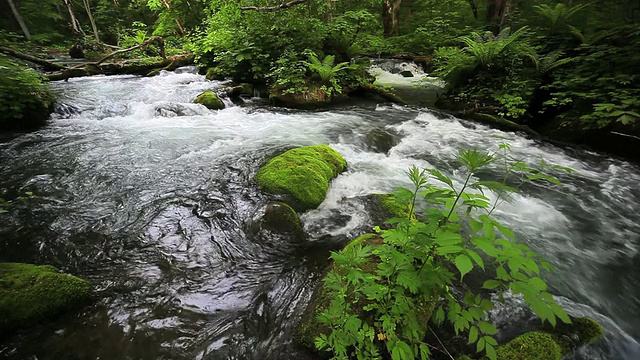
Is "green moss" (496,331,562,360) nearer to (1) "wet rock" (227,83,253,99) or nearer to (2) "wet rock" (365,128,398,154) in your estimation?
(2) "wet rock" (365,128,398,154)

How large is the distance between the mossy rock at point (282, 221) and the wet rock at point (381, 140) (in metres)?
3.13

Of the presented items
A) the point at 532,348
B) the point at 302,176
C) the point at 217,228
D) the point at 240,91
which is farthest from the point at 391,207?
the point at 240,91

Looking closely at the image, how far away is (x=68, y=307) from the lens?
7.96 feet

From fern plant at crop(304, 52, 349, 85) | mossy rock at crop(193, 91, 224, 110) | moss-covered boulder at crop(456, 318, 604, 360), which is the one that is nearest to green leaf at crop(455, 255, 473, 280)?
moss-covered boulder at crop(456, 318, 604, 360)

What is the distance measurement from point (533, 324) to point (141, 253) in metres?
3.93

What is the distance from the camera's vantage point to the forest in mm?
1837

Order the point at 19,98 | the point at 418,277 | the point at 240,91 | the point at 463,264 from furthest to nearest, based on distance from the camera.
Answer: the point at 240,91, the point at 19,98, the point at 418,277, the point at 463,264

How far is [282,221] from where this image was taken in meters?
3.57

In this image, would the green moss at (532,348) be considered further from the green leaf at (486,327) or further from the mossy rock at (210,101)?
the mossy rock at (210,101)

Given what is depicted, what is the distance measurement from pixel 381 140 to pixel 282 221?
12.5 ft

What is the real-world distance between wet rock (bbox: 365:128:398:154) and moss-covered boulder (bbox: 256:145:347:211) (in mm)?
1496

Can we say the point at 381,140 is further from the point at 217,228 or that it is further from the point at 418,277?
the point at 418,277

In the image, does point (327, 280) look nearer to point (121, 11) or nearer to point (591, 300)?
point (591, 300)

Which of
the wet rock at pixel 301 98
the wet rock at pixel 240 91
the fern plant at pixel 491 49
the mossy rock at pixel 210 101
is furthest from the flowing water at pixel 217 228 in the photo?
the wet rock at pixel 240 91
